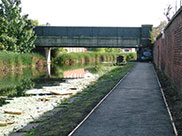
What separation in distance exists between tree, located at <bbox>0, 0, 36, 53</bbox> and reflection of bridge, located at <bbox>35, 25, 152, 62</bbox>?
16.8 ft

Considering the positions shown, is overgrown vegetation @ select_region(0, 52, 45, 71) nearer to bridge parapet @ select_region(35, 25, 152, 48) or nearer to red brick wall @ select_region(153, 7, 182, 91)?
bridge parapet @ select_region(35, 25, 152, 48)

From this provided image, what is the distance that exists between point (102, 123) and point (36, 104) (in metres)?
4.88

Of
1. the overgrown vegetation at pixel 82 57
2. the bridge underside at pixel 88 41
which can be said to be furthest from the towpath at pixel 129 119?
the overgrown vegetation at pixel 82 57

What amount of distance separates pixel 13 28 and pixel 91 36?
43.6 ft

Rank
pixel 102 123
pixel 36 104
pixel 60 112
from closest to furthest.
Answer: pixel 102 123
pixel 60 112
pixel 36 104

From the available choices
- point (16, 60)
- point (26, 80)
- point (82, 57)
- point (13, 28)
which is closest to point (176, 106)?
point (26, 80)

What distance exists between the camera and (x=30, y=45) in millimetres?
47312

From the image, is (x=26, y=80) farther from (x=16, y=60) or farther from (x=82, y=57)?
(x=82, y=57)

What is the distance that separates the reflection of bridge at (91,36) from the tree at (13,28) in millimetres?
5131

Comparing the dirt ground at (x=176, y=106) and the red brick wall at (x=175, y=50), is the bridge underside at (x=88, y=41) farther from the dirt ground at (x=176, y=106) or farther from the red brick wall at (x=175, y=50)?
the dirt ground at (x=176, y=106)

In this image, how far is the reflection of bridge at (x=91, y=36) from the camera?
51.2m

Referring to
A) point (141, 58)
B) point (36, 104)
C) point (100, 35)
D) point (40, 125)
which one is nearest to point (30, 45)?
point (100, 35)

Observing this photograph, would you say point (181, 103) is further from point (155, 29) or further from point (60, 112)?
point (155, 29)

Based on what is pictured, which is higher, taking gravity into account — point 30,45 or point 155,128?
point 30,45
